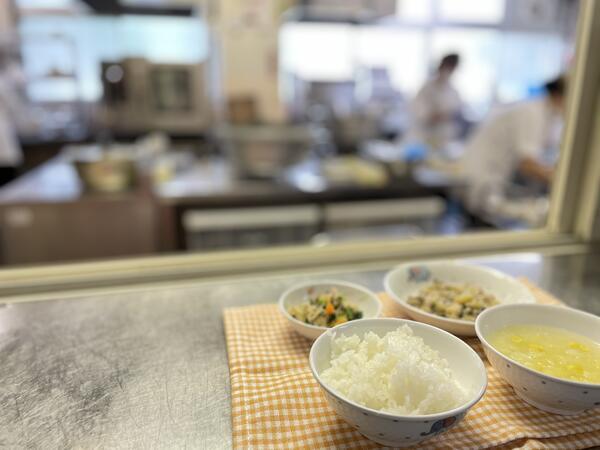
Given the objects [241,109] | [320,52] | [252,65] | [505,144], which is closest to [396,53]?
[320,52]

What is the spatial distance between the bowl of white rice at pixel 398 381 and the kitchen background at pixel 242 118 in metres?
1.10

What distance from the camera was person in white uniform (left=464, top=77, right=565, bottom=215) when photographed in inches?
119

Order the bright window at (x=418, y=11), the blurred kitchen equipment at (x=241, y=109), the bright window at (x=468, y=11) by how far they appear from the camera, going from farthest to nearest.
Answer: the bright window at (x=418, y=11) < the bright window at (x=468, y=11) < the blurred kitchen equipment at (x=241, y=109)

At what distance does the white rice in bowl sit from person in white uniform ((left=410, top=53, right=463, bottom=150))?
4.13 meters

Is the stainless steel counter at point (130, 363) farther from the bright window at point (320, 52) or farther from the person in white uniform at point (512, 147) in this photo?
the bright window at point (320, 52)

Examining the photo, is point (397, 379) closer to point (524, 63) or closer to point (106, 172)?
point (106, 172)

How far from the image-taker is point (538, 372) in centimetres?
65

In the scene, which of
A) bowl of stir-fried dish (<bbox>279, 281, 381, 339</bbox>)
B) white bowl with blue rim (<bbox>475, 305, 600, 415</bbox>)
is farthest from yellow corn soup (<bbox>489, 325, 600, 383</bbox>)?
bowl of stir-fried dish (<bbox>279, 281, 381, 339</bbox>)

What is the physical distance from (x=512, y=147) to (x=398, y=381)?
3.06m

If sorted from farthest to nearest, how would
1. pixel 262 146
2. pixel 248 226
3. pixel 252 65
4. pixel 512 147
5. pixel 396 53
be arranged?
pixel 396 53 → pixel 252 65 → pixel 512 147 → pixel 262 146 → pixel 248 226

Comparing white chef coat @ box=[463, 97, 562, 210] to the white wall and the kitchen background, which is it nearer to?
the kitchen background

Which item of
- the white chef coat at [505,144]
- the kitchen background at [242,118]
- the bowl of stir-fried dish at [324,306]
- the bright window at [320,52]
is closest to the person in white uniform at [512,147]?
the white chef coat at [505,144]

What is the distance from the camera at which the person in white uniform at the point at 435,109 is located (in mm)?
4617

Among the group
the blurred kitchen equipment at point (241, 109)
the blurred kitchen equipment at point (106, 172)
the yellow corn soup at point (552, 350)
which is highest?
the blurred kitchen equipment at point (241, 109)
